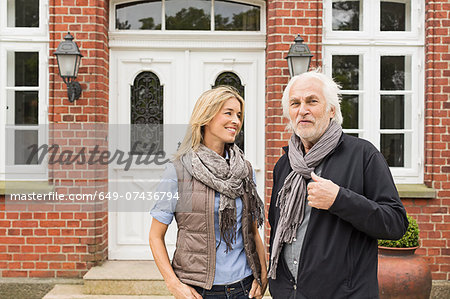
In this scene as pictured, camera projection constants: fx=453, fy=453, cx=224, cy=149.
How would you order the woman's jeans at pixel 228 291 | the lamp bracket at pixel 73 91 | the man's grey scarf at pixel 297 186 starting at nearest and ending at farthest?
the man's grey scarf at pixel 297 186 < the woman's jeans at pixel 228 291 < the lamp bracket at pixel 73 91

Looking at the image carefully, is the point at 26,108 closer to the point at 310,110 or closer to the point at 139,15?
the point at 139,15

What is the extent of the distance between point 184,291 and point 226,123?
84cm

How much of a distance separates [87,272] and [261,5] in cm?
351

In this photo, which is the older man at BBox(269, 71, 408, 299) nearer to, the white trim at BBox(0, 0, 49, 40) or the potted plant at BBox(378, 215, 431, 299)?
the potted plant at BBox(378, 215, 431, 299)

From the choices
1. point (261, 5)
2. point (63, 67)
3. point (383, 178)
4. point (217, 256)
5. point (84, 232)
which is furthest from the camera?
point (261, 5)

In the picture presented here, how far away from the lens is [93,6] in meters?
4.81

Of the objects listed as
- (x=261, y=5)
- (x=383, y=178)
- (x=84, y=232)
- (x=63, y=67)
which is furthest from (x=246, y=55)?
(x=383, y=178)

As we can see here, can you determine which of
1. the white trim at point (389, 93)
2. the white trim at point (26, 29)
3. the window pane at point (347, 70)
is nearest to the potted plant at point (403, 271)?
the white trim at point (389, 93)

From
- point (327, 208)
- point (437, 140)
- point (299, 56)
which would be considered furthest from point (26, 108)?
point (437, 140)

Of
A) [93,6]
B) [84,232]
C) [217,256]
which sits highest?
[93,6]

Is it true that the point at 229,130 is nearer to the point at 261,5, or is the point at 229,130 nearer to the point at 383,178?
the point at 383,178

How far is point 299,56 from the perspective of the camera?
15.0 ft

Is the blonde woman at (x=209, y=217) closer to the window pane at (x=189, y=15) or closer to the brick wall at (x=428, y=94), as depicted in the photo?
the brick wall at (x=428, y=94)

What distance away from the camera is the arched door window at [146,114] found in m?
5.14
